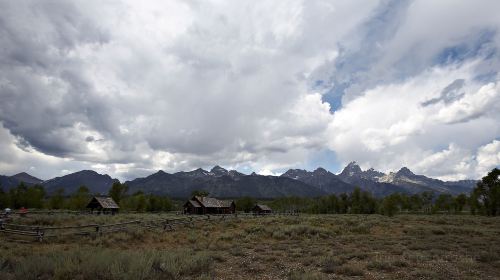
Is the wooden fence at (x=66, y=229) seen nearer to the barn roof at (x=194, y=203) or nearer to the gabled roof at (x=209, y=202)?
the barn roof at (x=194, y=203)

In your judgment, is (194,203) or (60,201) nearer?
(194,203)

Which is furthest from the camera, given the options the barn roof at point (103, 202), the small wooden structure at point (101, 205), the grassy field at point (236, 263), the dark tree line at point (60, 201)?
the dark tree line at point (60, 201)

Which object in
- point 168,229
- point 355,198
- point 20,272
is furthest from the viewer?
point 355,198

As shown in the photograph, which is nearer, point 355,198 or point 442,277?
point 442,277

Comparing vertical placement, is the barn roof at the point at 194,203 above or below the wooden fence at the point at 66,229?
above

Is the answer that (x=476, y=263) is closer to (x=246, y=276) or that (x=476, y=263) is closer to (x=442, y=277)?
(x=442, y=277)

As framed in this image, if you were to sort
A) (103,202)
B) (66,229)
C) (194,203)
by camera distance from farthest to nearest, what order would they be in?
1. (194,203)
2. (103,202)
3. (66,229)

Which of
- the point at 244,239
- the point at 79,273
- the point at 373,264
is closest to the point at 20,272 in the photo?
the point at 79,273

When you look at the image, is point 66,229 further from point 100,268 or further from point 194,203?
point 194,203

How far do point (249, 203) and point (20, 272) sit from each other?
117 m

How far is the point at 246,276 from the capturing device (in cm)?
1434

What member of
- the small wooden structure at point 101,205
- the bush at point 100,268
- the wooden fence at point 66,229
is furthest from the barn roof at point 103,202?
the bush at point 100,268

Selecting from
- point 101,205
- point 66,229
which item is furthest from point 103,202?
point 66,229

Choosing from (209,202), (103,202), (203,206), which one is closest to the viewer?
(103,202)
